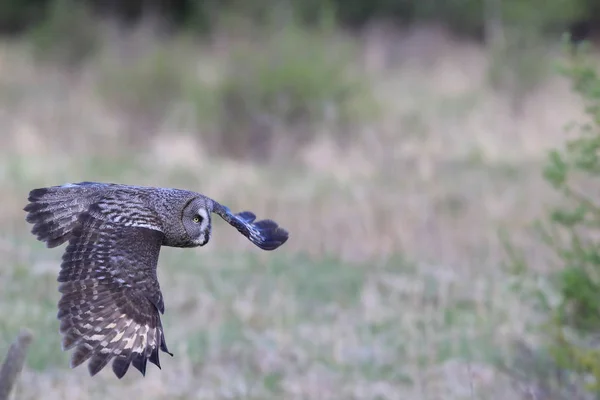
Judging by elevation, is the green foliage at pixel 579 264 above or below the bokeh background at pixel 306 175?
above

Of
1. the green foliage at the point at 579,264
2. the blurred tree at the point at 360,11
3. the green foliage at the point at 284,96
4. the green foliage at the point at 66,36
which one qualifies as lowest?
the blurred tree at the point at 360,11

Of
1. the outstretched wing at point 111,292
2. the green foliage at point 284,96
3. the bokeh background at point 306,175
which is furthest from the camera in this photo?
the green foliage at point 284,96

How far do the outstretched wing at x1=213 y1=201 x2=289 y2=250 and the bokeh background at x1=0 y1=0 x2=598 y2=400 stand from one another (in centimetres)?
204

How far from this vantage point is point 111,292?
475 cm

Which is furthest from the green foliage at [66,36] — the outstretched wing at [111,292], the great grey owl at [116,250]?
the outstretched wing at [111,292]

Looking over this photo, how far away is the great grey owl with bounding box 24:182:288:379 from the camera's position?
4551mm

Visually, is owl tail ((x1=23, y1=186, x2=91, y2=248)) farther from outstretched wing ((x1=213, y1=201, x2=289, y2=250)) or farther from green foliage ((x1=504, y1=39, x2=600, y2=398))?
green foliage ((x1=504, y1=39, x2=600, y2=398))

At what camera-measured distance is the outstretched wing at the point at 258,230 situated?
5305mm

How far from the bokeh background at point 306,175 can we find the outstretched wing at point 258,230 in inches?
80.4

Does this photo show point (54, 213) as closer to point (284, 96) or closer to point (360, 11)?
point (284, 96)

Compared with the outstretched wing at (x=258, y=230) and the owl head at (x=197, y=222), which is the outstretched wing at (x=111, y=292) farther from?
the outstretched wing at (x=258, y=230)

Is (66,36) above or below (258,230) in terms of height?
below

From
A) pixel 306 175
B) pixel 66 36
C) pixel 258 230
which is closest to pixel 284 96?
pixel 306 175

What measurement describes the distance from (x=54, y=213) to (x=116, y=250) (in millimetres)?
522
